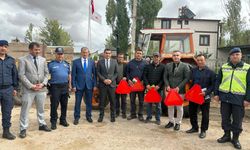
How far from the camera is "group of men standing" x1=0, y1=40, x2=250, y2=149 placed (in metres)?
5.52

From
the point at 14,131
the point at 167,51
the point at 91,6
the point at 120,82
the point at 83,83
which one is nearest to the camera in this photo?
the point at 14,131

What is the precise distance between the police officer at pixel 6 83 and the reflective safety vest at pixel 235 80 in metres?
4.07

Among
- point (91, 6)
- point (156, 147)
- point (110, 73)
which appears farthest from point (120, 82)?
point (91, 6)

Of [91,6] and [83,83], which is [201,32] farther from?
[83,83]

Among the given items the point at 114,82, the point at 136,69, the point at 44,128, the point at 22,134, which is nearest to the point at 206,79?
the point at 136,69

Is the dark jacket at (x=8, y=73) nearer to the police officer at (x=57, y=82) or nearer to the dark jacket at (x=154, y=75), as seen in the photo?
the police officer at (x=57, y=82)

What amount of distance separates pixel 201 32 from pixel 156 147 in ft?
99.0

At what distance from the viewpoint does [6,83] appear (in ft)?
18.3

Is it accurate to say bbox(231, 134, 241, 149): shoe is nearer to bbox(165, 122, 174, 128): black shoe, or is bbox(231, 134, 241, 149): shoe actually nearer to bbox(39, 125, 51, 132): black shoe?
bbox(165, 122, 174, 128): black shoe

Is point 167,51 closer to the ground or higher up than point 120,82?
higher up

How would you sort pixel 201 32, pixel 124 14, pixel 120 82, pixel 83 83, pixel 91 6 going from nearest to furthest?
1. pixel 83 83
2. pixel 120 82
3. pixel 91 6
4. pixel 124 14
5. pixel 201 32

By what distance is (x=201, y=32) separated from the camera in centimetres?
3378

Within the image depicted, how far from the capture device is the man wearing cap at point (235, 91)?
17.7 ft

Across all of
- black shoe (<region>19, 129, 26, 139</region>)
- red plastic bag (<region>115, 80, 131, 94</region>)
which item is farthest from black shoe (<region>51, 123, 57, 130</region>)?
red plastic bag (<region>115, 80, 131, 94</region>)
